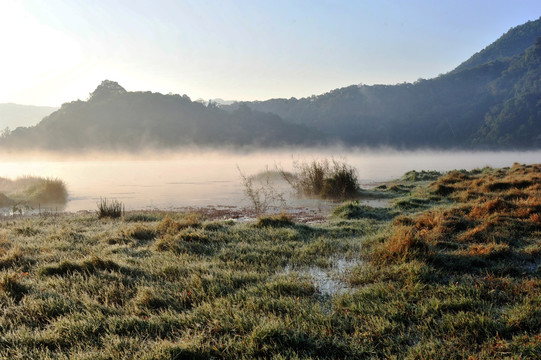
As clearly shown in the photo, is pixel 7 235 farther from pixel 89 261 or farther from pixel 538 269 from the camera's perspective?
pixel 538 269

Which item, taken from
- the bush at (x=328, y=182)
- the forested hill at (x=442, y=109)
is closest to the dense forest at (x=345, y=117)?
the forested hill at (x=442, y=109)

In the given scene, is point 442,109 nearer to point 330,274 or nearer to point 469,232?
point 469,232

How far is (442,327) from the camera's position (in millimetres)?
3938

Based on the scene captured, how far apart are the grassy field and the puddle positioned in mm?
35

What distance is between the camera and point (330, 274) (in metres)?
6.09

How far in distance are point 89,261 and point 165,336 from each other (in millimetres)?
3153

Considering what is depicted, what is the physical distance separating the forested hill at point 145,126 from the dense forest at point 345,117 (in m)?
0.24

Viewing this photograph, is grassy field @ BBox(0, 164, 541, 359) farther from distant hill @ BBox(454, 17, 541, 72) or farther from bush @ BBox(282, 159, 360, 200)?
distant hill @ BBox(454, 17, 541, 72)

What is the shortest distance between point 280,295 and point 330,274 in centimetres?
148

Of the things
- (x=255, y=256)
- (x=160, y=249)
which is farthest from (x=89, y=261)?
(x=255, y=256)

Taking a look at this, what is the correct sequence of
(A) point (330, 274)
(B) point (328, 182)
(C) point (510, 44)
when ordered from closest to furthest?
(A) point (330, 274), (B) point (328, 182), (C) point (510, 44)

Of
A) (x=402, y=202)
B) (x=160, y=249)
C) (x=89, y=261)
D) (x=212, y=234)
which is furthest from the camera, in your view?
(x=402, y=202)

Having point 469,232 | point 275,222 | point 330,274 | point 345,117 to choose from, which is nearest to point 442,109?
point 345,117

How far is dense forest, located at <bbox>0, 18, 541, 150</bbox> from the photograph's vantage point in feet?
283
